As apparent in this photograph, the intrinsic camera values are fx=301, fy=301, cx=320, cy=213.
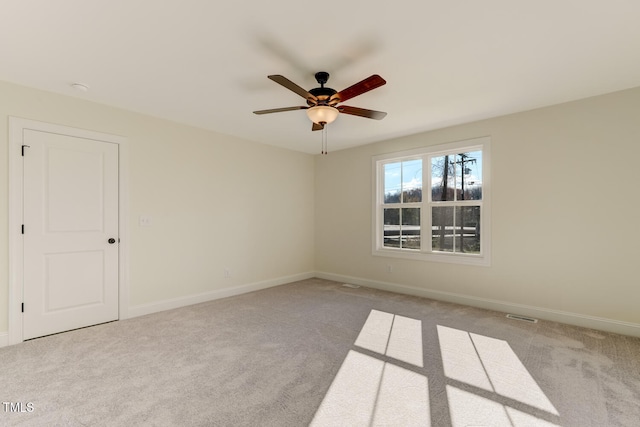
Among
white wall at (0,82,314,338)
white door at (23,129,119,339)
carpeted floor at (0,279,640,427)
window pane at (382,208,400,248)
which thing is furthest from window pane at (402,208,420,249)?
white door at (23,129,119,339)

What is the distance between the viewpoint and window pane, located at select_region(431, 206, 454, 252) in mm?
4371

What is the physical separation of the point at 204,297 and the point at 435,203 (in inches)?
144

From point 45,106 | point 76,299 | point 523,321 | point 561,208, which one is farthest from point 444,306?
point 45,106

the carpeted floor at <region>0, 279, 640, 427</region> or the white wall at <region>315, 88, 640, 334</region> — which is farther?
the white wall at <region>315, 88, 640, 334</region>

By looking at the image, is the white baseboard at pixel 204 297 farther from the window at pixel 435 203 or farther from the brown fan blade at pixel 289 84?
the brown fan blade at pixel 289 84

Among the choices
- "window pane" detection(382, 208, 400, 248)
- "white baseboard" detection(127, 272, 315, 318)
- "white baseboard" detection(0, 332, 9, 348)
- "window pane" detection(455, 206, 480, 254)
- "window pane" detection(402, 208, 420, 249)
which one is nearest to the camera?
"white baseboard" detection(0, 332, 9, 348)

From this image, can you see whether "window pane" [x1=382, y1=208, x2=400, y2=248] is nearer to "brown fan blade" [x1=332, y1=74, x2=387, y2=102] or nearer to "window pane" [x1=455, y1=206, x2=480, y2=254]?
"window pane" [x1=455, y1=206, x2=480, y2=254]

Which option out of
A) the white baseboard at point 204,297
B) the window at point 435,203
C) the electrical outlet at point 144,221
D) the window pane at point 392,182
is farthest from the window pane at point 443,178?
the electrical outlet at point 144,221

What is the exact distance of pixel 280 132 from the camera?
4.52 metres

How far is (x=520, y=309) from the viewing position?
368cm

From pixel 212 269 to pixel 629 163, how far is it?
5.12 metres

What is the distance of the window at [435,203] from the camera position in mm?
4094

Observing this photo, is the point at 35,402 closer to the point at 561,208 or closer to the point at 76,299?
the point at 76,299

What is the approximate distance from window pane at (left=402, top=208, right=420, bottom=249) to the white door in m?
4.00
